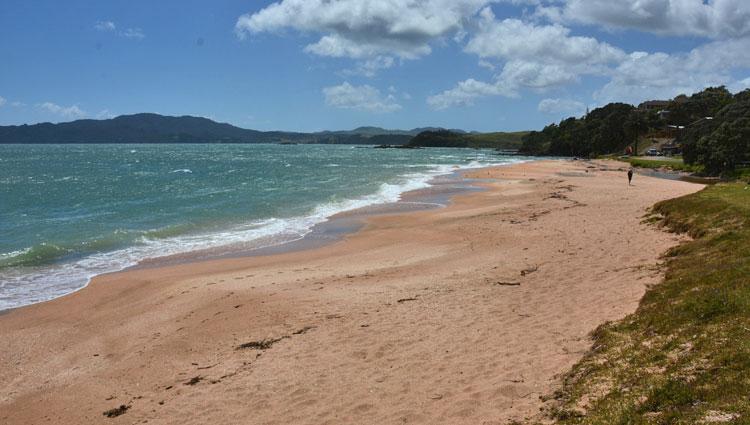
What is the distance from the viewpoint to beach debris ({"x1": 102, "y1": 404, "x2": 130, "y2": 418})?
852 centimetres

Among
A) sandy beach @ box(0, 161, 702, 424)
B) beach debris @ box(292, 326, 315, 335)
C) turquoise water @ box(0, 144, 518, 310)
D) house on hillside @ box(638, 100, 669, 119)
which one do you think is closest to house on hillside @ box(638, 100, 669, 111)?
house on hillside @ box(638, 100, 669, 119)

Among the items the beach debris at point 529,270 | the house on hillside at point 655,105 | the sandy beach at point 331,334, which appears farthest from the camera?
the house on hillside at point 655,105

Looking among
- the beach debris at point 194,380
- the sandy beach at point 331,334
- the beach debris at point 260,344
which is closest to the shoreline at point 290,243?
the sandy beach at point 331,334

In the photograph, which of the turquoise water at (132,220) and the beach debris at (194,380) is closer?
the beach debris at (194,380)

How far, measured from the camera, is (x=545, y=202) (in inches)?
1299

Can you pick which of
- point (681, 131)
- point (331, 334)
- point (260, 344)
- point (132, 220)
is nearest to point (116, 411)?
point (260, 344)

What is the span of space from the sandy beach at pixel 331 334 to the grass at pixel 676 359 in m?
0.58

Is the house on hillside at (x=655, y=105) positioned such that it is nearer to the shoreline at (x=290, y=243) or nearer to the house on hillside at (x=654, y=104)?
the house on hillside at (x=654, y=104)

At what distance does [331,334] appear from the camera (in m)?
10.9

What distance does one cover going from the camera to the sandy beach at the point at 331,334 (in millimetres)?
8156

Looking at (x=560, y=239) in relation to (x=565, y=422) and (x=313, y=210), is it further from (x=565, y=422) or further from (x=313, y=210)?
(x=313, y=210)

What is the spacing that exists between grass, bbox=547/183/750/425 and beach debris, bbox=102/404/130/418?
6666mm

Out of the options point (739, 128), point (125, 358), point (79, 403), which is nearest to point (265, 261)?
point (125, 358)

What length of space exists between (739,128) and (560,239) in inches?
1456
